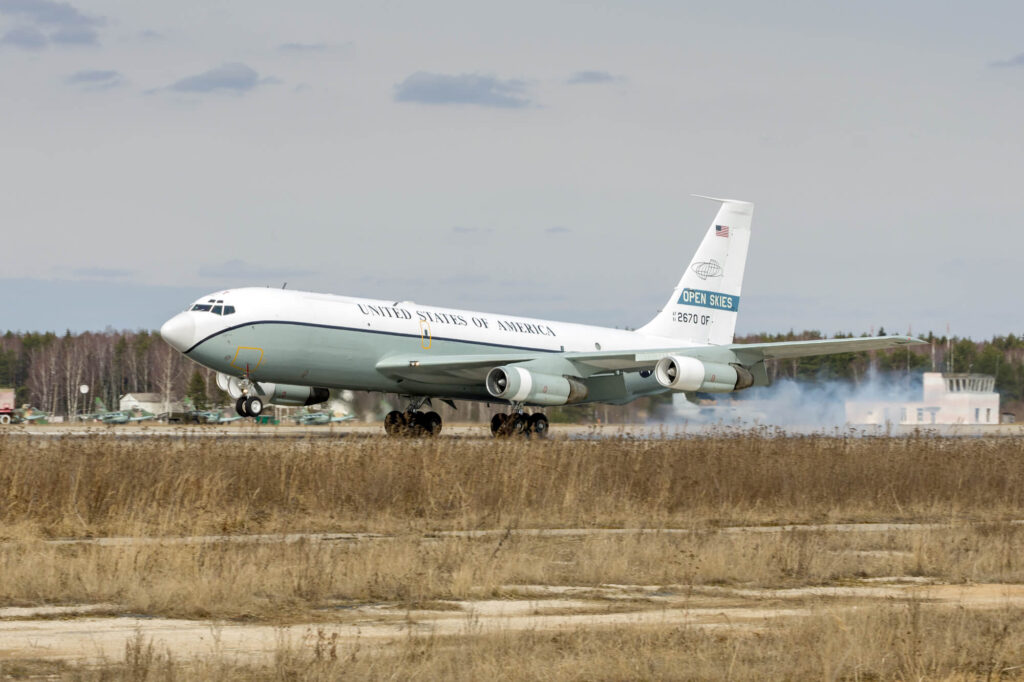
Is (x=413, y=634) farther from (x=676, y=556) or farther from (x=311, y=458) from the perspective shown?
(x=311, y=458)

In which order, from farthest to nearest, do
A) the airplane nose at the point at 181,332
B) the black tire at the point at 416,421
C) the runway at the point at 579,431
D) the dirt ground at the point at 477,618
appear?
the black tire at the point at 416,421 → the airplane nose at the point at 181,332 → the runway at the point at 579,431 → the dirt ground at the point at 477,618

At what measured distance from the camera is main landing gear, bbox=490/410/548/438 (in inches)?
1673

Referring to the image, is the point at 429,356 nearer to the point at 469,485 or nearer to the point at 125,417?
the point at 469,485

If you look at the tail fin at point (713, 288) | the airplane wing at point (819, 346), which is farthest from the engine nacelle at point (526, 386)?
the tail fin at point (713, 288)

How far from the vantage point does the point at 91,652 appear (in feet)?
32.6

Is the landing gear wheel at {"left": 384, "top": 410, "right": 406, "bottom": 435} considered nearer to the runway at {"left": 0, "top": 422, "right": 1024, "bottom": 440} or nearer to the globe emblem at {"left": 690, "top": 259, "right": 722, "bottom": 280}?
the runway at {"left": 0, "top": 422, "right": 1024, "bottom": 440}

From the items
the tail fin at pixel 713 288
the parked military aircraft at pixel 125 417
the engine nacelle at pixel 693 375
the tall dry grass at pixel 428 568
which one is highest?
the tail fin at pixel 713 288

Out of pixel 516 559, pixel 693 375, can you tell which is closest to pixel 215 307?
pixel 693 375

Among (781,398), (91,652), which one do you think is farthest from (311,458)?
(781,398)

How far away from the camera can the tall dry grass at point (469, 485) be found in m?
18.9

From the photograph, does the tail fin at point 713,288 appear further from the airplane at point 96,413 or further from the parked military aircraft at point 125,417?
the parked military aircraft at point 125,417

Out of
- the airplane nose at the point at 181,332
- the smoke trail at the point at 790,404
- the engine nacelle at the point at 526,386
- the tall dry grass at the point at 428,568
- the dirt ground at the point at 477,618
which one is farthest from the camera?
the smoke trail at the point at 790,404

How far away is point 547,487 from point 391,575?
8.47 meters

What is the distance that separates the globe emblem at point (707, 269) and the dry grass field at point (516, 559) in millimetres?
26912
